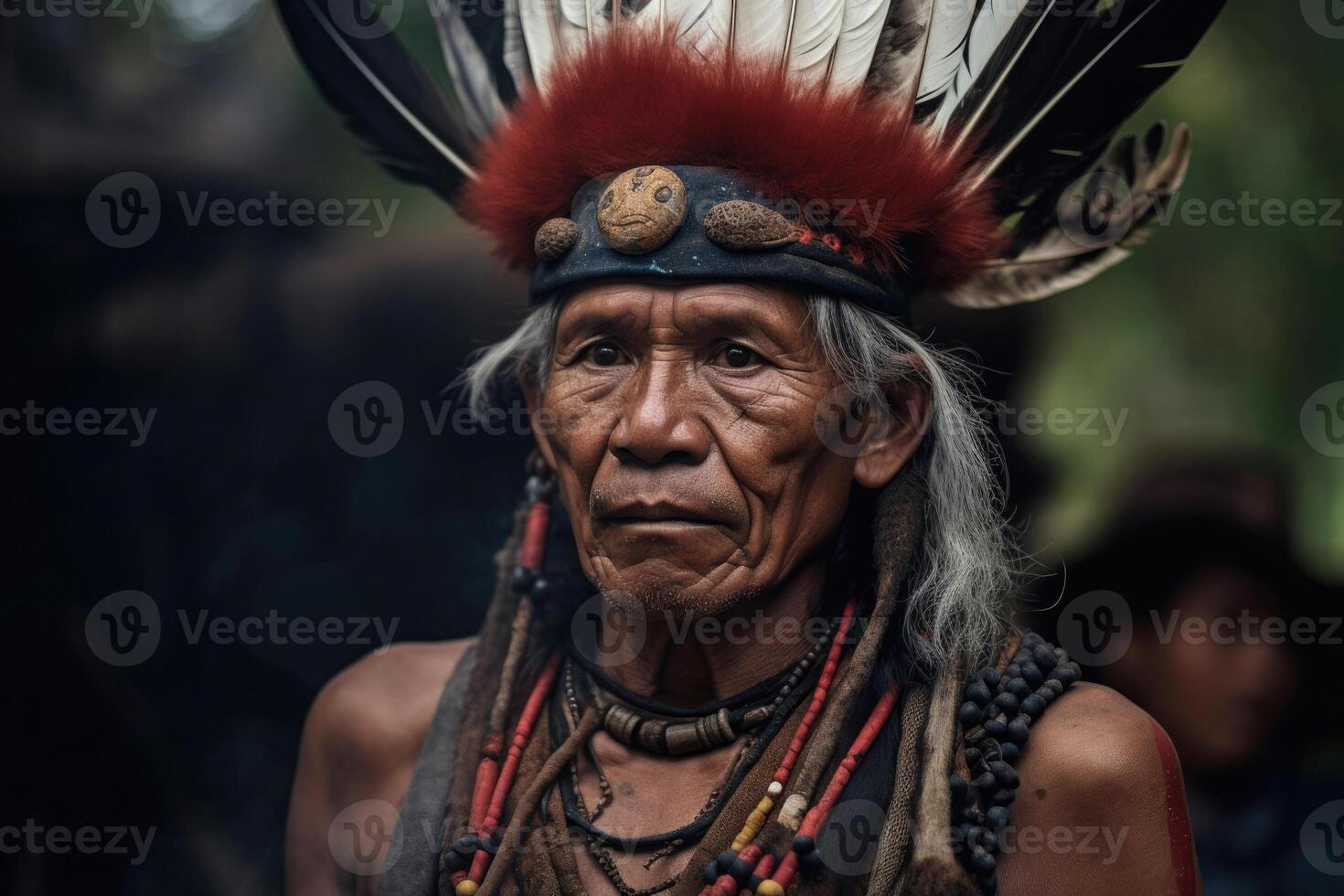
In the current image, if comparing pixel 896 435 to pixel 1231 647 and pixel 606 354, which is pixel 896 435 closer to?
pixel 606 354

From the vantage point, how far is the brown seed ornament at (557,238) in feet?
8.26

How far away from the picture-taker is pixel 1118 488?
389cm

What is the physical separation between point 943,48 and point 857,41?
21 centimetres

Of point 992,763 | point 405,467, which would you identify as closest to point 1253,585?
point 992,763

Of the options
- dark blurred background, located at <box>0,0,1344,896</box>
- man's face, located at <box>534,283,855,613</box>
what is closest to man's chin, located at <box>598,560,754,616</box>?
man's face, located at <box>534,283,855,613</box>

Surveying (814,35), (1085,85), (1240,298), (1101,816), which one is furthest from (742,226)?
(1240,298)

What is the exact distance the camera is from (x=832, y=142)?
239cm

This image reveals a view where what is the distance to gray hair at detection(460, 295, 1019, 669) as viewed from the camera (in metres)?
2.46

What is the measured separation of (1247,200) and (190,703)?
146 inches

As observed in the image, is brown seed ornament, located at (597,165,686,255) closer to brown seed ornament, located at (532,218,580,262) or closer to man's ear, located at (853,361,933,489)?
brown seed ornament, located at (532,218,580,262)

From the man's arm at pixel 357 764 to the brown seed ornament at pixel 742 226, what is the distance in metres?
1.30

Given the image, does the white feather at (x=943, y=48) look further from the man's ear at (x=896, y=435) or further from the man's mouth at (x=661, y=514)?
the man's mouth at (x=661, y=514)

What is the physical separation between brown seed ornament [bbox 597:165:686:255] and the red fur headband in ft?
0.22

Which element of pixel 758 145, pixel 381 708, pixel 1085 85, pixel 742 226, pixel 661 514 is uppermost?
pixel 1085 85
